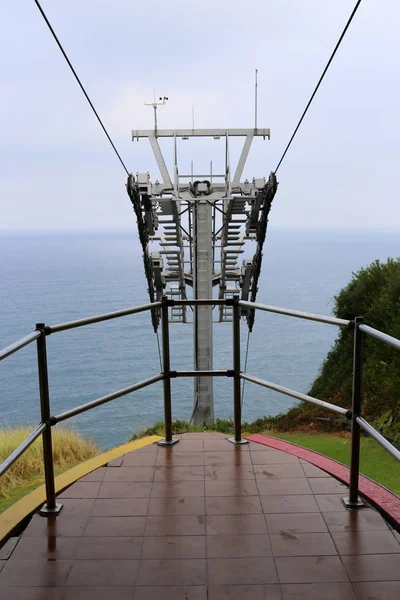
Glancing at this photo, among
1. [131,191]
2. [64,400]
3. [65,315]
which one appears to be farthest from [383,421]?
[65,315]

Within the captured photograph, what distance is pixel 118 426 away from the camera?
1582 inches

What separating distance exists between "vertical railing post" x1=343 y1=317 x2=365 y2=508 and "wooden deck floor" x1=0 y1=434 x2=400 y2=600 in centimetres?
9

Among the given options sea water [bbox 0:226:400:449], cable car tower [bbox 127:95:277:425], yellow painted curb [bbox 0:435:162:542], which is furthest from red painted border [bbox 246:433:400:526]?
cable car tower [bbox 127:95:277:425]

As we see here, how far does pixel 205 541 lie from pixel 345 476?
3.65 ft

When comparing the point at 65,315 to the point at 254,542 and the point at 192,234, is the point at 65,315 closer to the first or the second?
the point at 192,234

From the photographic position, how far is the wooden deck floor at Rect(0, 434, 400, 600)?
2.46m

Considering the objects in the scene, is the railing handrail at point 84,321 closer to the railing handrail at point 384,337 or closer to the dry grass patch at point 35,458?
the railing handrail at point 384,337

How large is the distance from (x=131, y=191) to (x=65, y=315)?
7064 centimetres

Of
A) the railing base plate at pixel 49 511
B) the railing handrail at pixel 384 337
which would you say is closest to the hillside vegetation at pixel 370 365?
the railing handrail at pixel 384 337

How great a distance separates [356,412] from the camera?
295 cm

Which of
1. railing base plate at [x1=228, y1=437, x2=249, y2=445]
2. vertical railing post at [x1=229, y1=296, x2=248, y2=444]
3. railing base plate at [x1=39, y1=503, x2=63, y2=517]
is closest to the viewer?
railing base plate at [x1=39, y1=503, x2=63, y2=517]

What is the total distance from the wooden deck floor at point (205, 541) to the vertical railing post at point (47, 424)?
0.07m

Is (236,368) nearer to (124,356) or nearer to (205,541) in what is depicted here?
(205,541)

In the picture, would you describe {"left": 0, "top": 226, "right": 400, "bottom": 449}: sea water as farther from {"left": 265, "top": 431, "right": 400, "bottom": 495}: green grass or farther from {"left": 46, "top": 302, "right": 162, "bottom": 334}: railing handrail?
{"left": 46, "top": 302, "right": 162, "bottom": 334}: railing handrail
